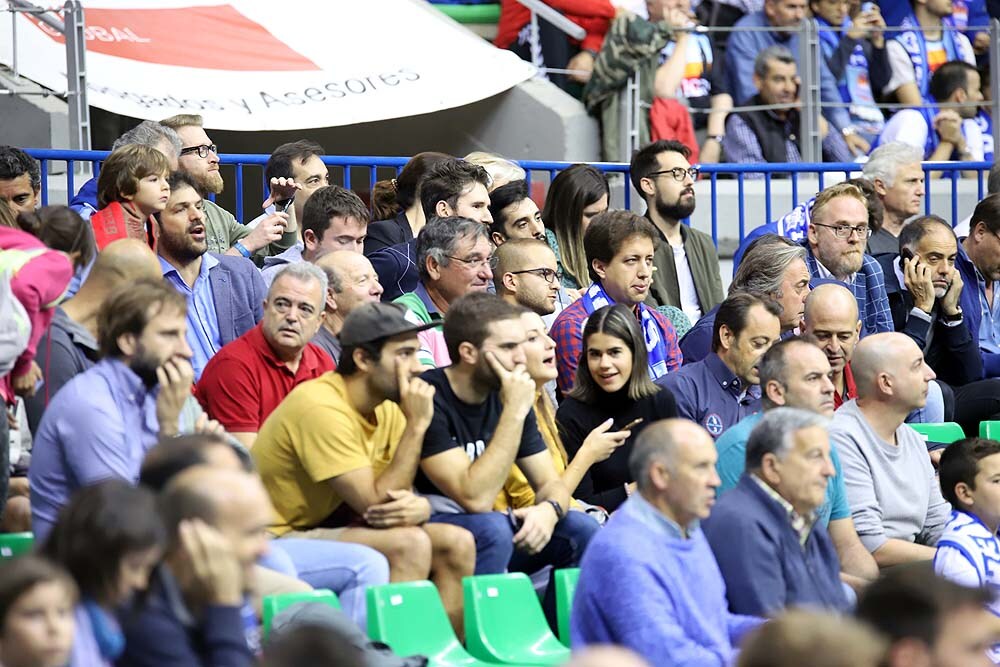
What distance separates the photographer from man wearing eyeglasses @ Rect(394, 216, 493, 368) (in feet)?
26.5

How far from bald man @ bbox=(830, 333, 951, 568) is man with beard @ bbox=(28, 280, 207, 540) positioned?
293 cm

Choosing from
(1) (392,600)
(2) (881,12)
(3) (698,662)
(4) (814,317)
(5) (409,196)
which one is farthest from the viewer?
(2) (881,12)

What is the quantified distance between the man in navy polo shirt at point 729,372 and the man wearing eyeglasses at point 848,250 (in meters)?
1.72

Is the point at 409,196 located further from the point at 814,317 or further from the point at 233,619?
the point at 233,619

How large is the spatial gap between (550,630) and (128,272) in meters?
2.03

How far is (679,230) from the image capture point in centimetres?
1012

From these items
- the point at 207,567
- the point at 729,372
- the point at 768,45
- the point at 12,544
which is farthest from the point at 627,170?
the point at 207,567

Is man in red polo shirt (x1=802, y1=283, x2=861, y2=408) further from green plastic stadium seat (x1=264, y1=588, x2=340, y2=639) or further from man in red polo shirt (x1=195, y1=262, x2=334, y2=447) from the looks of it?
green plastic stadium seat (x1=264, y1=588, x2=340, y2=639)

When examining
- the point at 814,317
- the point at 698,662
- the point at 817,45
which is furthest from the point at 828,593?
the point at 817,45

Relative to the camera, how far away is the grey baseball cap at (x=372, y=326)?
654cm

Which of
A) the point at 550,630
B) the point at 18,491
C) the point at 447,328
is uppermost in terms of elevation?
the point at 447,328

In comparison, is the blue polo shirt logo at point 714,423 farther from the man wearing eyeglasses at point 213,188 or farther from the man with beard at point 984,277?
the man with beard at point 984,277

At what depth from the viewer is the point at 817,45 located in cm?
1254

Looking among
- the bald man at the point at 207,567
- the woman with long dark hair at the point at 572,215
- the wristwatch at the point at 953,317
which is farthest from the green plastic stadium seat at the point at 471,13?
the bald man at the point at 207,567
